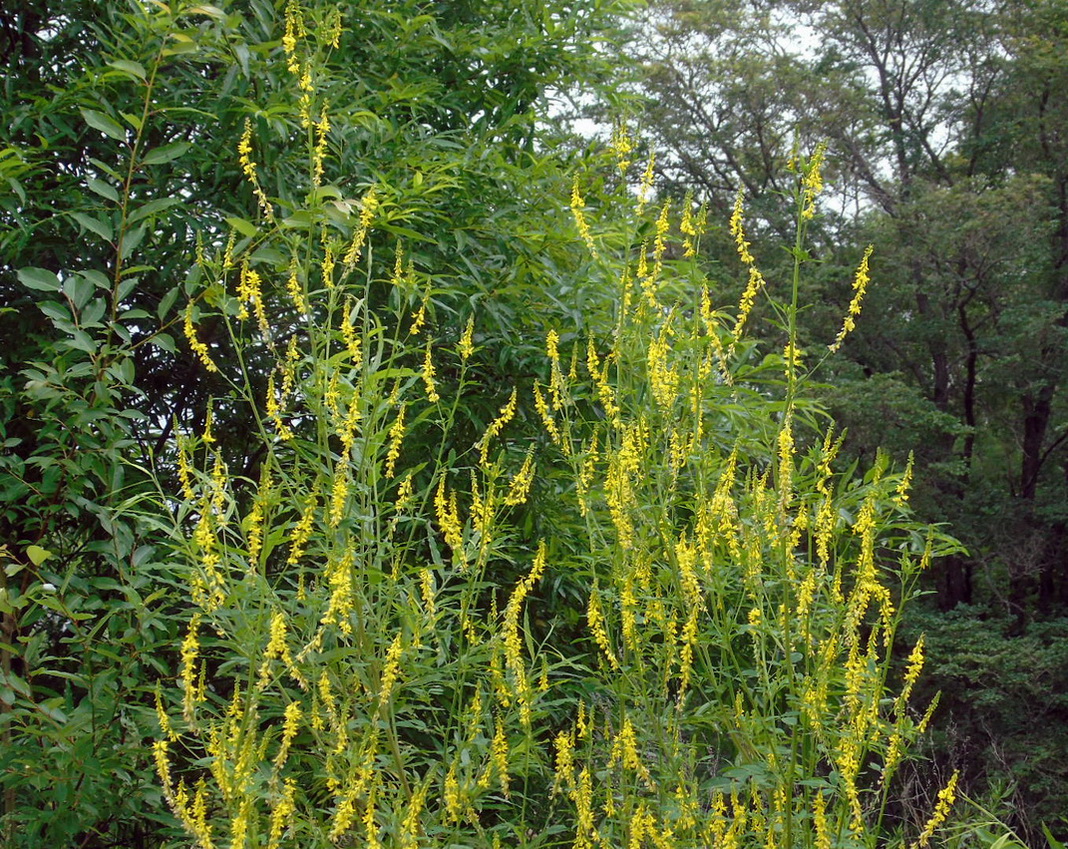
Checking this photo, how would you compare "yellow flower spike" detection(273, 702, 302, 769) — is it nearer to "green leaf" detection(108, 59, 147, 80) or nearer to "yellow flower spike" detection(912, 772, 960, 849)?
"yellow flower spike" detection(912, 772, 960, 849)

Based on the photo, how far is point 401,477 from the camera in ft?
7.91

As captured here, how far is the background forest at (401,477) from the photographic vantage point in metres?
1.84

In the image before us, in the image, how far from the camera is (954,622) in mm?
12539

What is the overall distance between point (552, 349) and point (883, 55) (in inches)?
605

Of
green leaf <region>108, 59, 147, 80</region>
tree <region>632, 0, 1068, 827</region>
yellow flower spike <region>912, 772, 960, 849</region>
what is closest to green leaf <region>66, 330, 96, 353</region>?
green leaf <region>108, 59, 147, 80</region>

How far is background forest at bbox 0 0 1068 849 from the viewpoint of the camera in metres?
1.84

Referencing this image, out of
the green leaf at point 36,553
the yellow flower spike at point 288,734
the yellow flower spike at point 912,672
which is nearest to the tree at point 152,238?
the green leaf at point 36,553

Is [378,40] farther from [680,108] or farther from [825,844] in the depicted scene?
[680,108]

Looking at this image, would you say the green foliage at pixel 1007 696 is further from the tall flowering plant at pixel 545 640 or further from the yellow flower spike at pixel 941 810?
the yellow flower spike at pixel 941 810

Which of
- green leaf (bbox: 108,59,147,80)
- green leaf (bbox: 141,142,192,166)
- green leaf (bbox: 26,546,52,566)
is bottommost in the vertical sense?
green leaf (bbox: 26,546,52,566)

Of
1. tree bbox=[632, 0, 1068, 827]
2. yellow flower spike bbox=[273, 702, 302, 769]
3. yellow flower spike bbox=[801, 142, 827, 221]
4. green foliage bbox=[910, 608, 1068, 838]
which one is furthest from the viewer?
tree bbox=[632, 0, 1068, 827]

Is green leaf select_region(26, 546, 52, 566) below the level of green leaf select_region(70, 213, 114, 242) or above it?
below

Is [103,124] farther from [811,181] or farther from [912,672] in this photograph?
[912,672]

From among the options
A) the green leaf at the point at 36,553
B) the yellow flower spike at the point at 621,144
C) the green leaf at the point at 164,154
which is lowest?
the green leaf at the point at 36,553
